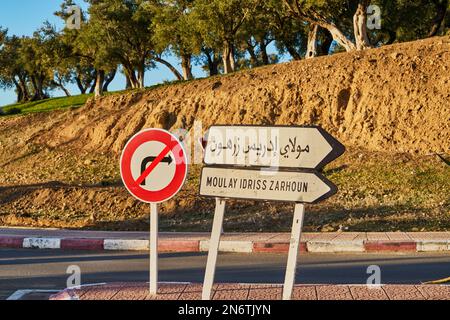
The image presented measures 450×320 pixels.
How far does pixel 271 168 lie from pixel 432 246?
6098 mm

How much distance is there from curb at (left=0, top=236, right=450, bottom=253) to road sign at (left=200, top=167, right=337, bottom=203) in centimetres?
550

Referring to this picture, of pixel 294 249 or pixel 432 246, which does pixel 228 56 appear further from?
pixel 294 249

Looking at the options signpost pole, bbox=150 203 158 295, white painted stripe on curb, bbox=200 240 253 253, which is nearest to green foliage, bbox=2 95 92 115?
white painted stripe on curb, bbox=200 240 253 253

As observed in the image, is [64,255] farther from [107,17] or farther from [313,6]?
[107,17]

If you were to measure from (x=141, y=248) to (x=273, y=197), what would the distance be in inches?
267

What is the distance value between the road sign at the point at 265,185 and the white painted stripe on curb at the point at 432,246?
5990 millimetres

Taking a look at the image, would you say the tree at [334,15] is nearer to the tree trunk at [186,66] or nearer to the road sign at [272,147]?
the tree trunk at [186,66]

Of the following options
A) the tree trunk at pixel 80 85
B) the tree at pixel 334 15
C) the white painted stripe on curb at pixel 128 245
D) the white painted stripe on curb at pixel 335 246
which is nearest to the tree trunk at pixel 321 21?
the tree at pixel 334 15

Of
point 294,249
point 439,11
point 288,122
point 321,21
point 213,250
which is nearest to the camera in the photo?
point 294,249

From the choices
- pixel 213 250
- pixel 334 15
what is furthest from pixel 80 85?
pixel 213 250

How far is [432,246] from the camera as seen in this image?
1120cm

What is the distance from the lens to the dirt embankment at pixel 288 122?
50.3 ft

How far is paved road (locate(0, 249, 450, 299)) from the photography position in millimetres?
8727

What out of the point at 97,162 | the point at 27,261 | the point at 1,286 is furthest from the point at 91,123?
the point at 1,286
